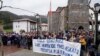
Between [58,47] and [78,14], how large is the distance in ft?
237

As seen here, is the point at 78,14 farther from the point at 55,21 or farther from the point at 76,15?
the point at 55,21

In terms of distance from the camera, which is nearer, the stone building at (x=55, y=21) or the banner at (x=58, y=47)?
the banner at (x=58, y=47)

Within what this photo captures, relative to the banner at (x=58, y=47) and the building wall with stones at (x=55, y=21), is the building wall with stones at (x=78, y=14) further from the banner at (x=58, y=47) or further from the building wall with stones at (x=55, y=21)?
the banner at (x=58, y=47)

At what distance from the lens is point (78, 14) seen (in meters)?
90.6

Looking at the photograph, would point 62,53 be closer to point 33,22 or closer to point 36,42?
point 36,42

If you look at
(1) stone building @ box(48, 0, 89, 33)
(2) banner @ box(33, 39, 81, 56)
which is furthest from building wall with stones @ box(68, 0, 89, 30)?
(2) banner @ box(33, 39, 81, 56)

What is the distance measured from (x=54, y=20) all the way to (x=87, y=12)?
21.9 meters

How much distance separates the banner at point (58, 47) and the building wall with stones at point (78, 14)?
67.1 m

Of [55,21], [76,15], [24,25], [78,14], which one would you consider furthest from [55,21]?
[78,14]

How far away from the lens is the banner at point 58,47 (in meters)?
16.9

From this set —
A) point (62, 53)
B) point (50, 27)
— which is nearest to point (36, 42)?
point (62, 53)

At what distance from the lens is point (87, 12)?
90.1 m

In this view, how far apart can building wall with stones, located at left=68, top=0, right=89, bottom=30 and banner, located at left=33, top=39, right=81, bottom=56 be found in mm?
67066

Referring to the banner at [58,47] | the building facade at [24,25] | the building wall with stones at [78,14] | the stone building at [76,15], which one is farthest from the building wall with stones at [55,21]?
the banner at [58,47]
